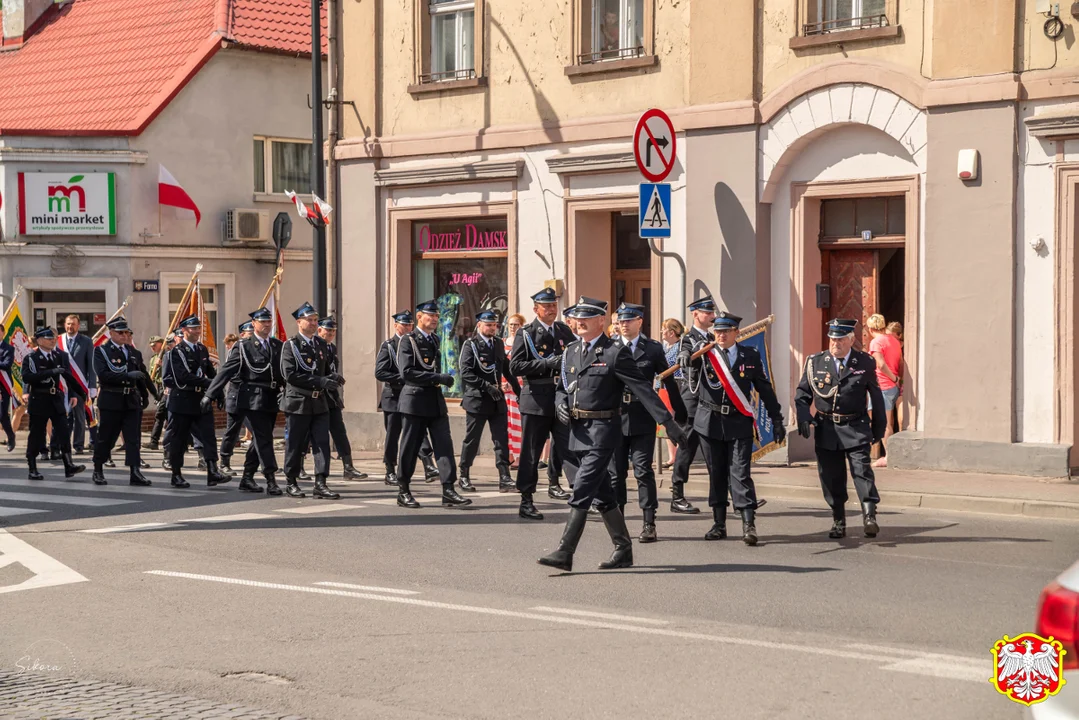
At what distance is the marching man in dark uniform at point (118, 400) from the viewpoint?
16.7 meters

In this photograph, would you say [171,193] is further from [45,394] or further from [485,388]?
[485,388]

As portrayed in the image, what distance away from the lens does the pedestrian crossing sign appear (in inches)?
627

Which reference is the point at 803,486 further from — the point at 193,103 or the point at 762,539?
the point at 193,103

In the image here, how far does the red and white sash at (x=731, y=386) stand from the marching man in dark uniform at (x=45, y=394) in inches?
355

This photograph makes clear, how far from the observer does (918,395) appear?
16.4 m

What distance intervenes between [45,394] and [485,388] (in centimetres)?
579

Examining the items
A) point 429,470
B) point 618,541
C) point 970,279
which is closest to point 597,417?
point 618,541

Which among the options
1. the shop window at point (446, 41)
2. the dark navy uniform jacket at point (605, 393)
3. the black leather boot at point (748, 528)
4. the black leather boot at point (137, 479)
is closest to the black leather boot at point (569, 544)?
the dark navy uniform jacket at point (605, 393)

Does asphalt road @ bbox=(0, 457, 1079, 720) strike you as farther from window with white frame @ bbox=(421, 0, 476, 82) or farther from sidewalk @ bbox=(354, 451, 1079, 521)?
window with white frame @ bbox=(421, 0, 476, 82)

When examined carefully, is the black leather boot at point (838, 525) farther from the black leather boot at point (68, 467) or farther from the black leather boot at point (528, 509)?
the black leather boot at point (68, 467)

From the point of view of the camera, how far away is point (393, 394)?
15.9 meters

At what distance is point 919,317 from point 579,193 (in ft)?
15.9

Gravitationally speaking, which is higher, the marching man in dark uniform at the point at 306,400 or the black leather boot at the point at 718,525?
the marching man in dark uniform at the point at 306,400

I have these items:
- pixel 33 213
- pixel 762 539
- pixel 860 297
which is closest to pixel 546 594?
pixel 762 539
